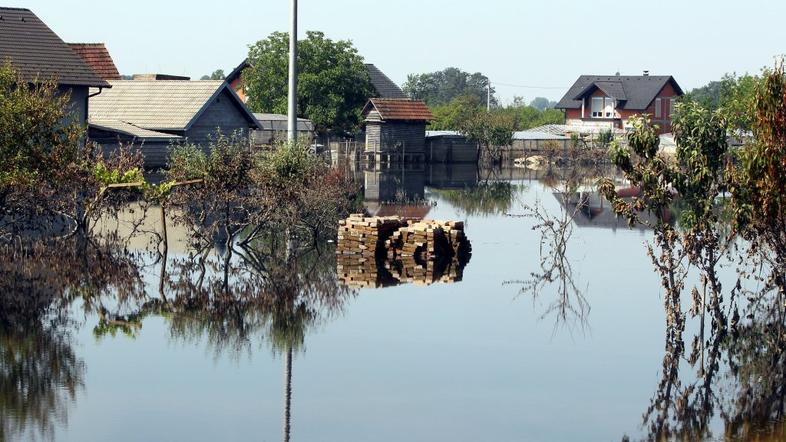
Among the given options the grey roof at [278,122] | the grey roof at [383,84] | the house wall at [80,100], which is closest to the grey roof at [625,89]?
the grey roof at [383,84]

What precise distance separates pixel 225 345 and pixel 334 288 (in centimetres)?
633

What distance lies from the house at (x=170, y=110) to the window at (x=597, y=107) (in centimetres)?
5989

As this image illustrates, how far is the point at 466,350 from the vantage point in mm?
21562

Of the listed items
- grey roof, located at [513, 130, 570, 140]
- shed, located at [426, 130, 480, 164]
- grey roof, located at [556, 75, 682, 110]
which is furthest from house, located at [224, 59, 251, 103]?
grey roof, located at [556, 75, 682, 110]

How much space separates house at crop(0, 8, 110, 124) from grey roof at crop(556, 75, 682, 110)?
71.4 metres

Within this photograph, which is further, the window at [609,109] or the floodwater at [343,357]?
the window at [609,109]

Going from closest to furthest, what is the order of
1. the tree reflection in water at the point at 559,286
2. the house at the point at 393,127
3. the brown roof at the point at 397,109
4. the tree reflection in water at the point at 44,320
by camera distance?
the tree reflection in water at the point at 44,320 < the tree reflection in water at the point at 559,286 < the brown roof at the point at 397,109 < the house at the point at 393,127

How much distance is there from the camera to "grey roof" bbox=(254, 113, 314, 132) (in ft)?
270

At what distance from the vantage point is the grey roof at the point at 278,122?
82394 mm

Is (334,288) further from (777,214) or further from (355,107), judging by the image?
(355,107)

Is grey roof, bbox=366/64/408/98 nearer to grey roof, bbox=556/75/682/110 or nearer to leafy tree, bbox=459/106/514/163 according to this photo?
leafy tree, bbox=459/106/514/163

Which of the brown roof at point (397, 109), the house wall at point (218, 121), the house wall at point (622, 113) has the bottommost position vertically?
the house wall at point (218, 121)

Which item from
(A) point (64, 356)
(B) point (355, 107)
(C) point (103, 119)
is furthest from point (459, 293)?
(B) point (355, 107)

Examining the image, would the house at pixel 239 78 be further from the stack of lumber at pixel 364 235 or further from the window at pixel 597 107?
the stack of lumber at pixel 364 235
